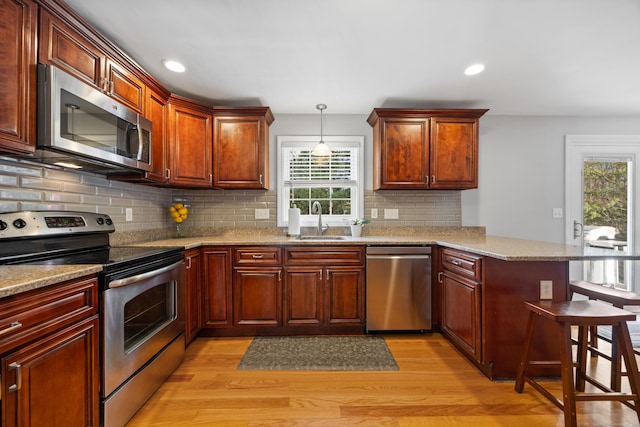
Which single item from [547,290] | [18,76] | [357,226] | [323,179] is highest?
[18,76]

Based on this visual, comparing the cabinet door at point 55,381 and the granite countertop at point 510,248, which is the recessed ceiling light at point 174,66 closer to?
the granite countertop at point 510,248

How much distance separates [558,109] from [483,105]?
87 centimetres

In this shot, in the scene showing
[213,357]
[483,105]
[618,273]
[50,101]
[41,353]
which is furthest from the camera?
[618,273]

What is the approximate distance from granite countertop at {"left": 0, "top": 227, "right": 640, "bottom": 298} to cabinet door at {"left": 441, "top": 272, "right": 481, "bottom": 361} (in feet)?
0.94

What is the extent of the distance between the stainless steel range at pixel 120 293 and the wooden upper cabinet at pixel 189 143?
78 centimetres

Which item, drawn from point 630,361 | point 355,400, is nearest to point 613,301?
point 630,361

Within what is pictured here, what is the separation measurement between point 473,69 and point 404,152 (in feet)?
2.98

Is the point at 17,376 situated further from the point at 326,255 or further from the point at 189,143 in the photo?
the point at 189,143

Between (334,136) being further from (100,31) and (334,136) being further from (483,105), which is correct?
(100,31)

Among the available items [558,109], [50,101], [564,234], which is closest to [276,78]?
[50,101]

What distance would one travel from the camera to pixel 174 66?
7.59 feet

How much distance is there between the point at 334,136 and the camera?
3.34m

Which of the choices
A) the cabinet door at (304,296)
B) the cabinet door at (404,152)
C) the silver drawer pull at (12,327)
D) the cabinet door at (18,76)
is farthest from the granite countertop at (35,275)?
the cabinet door at (404,152)

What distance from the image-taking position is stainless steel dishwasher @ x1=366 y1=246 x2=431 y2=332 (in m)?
2.66
